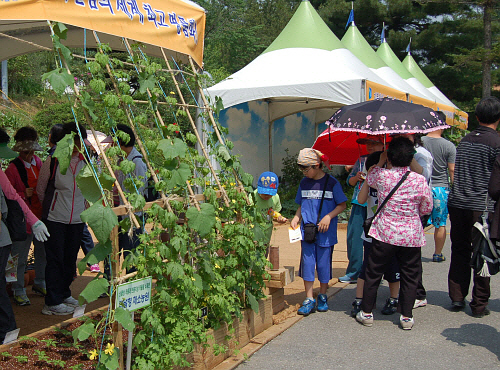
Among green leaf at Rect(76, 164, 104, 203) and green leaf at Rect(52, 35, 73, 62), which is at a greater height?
green leaf at Rect(52, 35, 73, 62)

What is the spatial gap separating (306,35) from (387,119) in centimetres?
778

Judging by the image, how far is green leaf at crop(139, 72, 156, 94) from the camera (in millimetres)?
3227

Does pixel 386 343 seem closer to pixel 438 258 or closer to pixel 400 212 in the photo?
pixel 400 212

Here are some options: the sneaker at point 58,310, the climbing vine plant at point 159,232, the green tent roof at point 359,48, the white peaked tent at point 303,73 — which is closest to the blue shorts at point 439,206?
the white peaked tent at point 303,73

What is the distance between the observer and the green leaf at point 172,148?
10.2 feet

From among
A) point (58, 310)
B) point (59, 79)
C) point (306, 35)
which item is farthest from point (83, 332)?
point (306, 35)

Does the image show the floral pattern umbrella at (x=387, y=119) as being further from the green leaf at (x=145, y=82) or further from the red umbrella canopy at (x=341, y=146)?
the green leaf at (x=145, y=82)

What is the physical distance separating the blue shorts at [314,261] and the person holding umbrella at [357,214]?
712 mm

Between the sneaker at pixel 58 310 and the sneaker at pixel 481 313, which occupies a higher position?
the sneaker at pixel 58 310

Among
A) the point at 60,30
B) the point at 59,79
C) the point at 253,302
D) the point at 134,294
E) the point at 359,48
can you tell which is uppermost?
the point at 359,48

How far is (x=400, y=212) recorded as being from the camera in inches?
165

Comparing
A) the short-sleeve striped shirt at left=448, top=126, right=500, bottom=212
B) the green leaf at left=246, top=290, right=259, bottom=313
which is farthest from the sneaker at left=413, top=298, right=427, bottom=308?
the green leaf at left=246, top=290, right=259, bottom=313

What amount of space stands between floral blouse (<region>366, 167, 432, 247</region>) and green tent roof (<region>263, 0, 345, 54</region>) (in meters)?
7.14

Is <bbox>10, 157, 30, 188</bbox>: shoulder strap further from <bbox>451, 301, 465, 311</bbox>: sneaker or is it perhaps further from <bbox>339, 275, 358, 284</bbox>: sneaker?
<bbox>451, 301, 465, 311</bbox>: sneaker
